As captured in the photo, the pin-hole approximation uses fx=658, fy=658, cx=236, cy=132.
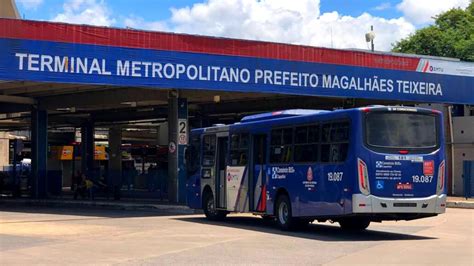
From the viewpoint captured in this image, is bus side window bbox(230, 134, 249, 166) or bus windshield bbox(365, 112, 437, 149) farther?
bus side window bbox(230, 134, 249, 166)

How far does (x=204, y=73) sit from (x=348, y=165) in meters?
10.9

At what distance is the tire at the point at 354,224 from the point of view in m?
17.6

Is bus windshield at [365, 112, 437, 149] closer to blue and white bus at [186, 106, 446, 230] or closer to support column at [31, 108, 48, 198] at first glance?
blue and white bus at [186, 106, 446, 230]

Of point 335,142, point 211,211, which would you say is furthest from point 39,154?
point 335,142

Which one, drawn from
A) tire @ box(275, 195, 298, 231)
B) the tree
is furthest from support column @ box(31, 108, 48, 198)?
the tree

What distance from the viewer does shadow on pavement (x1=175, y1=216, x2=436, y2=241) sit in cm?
1587

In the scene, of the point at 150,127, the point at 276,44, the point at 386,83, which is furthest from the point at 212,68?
the point at 150,127

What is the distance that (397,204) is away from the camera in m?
15.1

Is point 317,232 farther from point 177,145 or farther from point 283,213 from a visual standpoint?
point 177,145

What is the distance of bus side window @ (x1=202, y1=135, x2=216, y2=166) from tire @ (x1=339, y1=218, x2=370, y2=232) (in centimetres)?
503

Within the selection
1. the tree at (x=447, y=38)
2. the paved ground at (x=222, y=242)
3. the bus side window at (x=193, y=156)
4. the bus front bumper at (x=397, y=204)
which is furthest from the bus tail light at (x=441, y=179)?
the tree at (x=447, y=38)

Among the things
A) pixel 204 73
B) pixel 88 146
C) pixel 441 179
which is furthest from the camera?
pixel 88 146

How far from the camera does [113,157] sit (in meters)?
47.2

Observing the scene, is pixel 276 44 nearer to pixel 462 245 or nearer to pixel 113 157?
pixel 462 245
